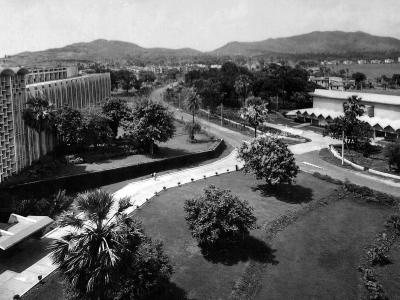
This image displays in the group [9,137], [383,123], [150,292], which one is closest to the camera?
[150,292]

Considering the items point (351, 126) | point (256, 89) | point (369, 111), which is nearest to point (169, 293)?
point (351, 126)

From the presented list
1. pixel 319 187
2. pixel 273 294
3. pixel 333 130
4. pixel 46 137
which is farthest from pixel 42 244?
pixel 333 130

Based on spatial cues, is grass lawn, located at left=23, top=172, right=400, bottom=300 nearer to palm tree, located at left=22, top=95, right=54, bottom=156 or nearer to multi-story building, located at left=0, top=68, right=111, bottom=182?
multi-story building, located at left=0, top=68, right=111, bottom=182

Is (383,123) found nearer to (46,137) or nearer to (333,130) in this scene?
(333,130)

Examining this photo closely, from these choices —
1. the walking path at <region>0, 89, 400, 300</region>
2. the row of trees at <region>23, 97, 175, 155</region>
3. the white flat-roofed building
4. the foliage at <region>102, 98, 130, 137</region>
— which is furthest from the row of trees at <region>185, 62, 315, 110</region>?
the row of trees at <region>23, 97, 175, 155</region>

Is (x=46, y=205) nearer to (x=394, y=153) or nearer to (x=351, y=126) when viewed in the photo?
(x=394, y=153)

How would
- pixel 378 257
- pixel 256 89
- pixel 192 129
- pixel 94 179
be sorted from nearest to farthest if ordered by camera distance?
1. pixel 378 257
2. pixel 94 179
3. pixel 192 129
4. pixel 256 89

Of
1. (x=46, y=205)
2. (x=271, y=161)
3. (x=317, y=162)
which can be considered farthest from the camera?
(x=317, y=162)
